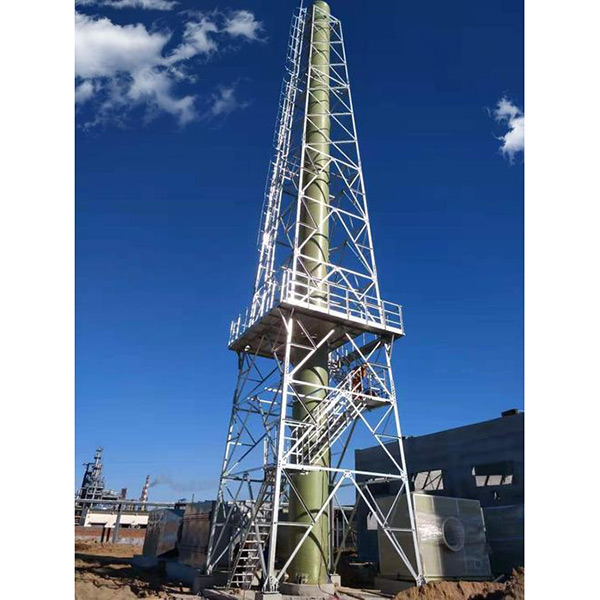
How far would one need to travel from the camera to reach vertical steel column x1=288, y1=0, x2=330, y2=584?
17734 mm

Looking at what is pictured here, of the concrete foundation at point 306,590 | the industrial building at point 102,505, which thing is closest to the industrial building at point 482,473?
the concrete foundation at point 306,590

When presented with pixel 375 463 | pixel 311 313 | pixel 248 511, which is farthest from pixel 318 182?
pixel 375 463

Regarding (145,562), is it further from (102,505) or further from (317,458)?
(102,505)

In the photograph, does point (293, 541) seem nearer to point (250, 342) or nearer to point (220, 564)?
point (220, 564)

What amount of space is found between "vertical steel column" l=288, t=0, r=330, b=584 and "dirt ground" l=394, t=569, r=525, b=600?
11.5ft

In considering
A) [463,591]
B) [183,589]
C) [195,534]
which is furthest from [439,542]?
[195,534]

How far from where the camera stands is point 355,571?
24.0 m

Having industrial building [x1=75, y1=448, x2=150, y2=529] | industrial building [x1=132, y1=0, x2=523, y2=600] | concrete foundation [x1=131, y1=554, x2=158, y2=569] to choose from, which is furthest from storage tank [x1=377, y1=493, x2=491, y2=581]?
industrial building [x1=75, y1=448, x2=150, y2=529]

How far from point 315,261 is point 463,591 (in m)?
12.6

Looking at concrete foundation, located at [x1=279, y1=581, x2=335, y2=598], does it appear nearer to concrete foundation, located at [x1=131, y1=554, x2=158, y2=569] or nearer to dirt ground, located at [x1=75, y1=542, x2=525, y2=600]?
dirt ground, located at [x1=75, y1=542, x2=525, y2=600]

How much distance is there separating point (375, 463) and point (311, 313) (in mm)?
20110

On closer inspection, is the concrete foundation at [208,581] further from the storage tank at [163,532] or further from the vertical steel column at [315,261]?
the storage tank at [163,532]

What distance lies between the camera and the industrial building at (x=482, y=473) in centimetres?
2441
